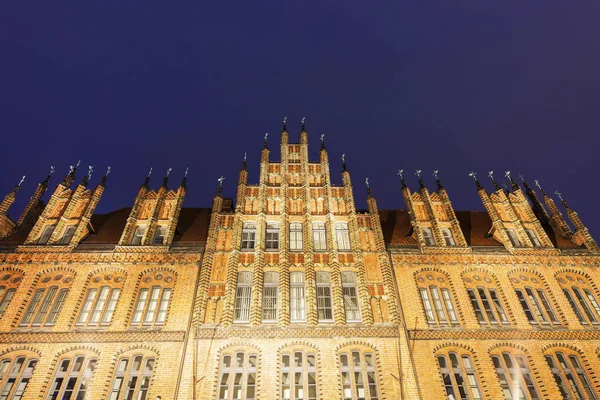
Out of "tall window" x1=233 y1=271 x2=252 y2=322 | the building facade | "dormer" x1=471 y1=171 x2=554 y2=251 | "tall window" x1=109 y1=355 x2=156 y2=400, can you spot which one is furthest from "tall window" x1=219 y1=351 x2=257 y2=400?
"dormer" x1=471 y1=171 x2=554 y2=251

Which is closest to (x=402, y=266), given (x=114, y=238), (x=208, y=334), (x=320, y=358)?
(x=320, y=358)

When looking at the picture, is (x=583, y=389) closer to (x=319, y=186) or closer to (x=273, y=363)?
(x=273, y=363)

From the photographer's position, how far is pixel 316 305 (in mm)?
19266

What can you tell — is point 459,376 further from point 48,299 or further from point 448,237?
point 48,299

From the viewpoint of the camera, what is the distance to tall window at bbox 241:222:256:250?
21.7 m

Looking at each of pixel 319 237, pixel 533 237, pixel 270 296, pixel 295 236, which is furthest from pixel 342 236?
pixel 533 237

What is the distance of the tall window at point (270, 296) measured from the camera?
62.0 feet

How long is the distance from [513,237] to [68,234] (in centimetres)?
2822

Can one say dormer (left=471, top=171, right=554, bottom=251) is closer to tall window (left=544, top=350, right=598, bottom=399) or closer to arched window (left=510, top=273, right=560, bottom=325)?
arched window (left=510, top=273, right=560, bottom=325)

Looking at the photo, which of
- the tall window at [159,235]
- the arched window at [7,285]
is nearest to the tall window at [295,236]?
the tall window at [159,235]

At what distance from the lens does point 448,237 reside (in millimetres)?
23109

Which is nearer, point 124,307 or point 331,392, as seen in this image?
point 331,392

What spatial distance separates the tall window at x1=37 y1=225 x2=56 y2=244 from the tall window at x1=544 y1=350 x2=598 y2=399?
28.7 metres

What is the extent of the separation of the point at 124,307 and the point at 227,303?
5.43 metres
